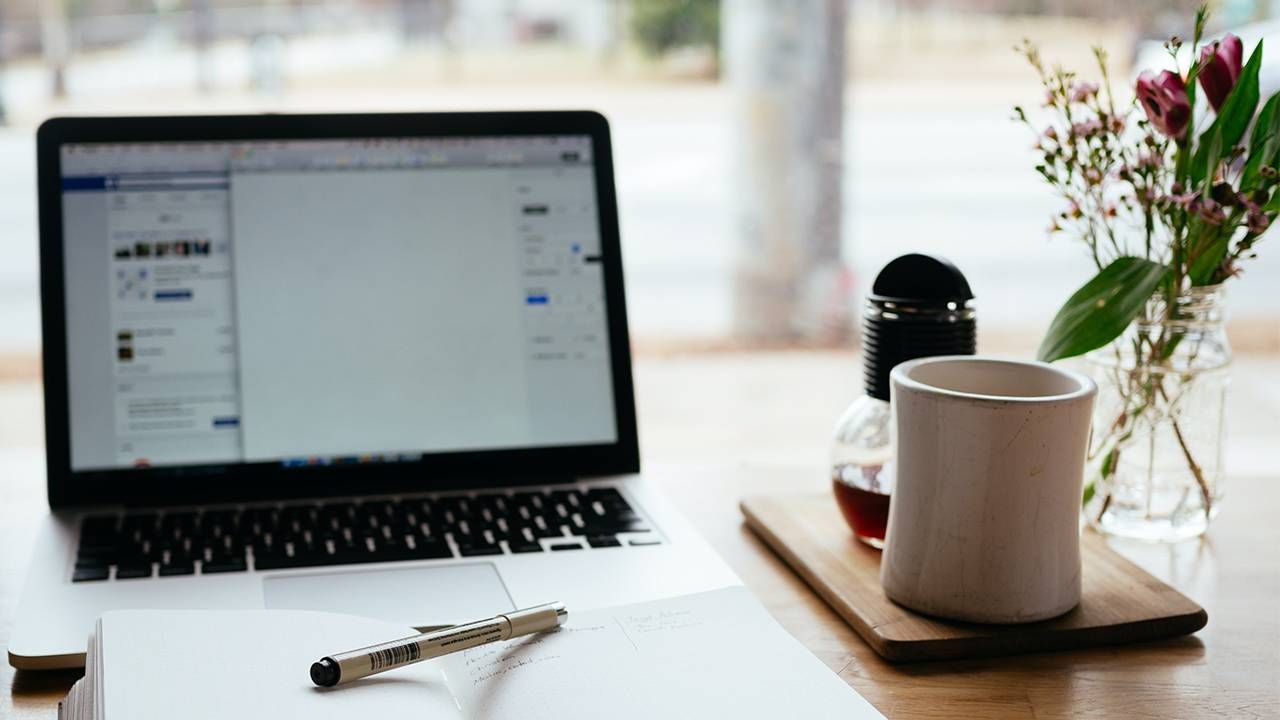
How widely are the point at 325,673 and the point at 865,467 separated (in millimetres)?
408

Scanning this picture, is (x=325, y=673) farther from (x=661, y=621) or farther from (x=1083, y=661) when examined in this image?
(x=1083, y=661)

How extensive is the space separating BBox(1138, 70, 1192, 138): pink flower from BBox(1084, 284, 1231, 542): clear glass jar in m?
0.12

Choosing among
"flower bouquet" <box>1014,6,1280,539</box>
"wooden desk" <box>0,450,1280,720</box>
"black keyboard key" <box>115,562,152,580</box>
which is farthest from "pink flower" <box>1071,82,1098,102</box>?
"black keyboard key" <box>115,562,152,580</box>

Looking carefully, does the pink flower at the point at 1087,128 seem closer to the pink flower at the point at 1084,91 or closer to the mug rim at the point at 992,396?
the pink flower at the point at 1084,91

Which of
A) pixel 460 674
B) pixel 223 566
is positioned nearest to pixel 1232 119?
pixel 460 674

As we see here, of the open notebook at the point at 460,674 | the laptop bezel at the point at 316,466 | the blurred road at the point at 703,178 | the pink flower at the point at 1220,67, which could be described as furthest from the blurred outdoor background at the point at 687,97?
the open notebook at the point at 460,674

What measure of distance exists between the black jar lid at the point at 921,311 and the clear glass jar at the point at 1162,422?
0.13m

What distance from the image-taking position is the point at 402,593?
30.3 inches

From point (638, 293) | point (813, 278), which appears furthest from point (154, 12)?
point (813, 278)

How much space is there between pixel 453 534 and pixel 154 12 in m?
3.75

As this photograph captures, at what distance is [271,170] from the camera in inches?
37.6

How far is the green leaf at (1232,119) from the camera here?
2.70 ft

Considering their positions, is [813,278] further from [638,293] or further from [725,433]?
[725,433]

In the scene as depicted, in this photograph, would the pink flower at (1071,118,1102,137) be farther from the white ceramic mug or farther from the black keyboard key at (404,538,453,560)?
the black keyboard key at (404,538,453,560)
